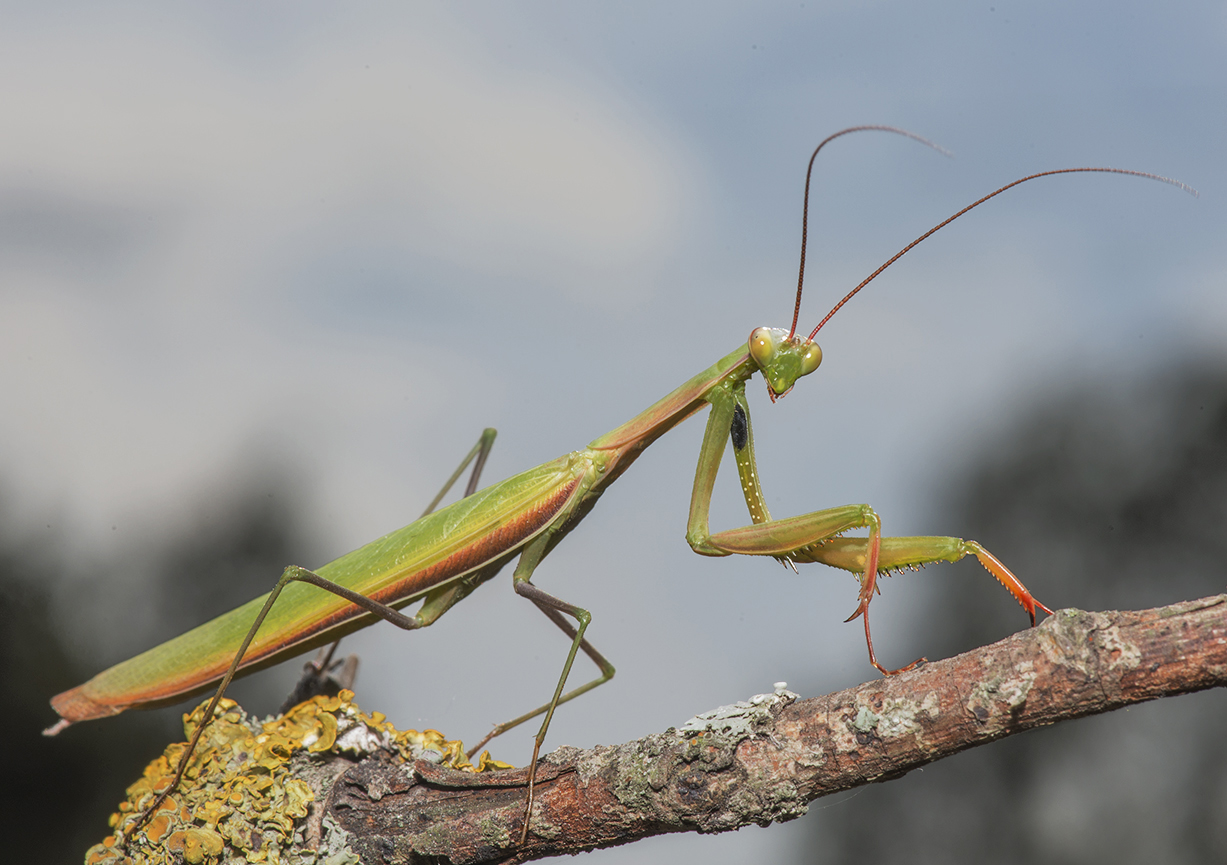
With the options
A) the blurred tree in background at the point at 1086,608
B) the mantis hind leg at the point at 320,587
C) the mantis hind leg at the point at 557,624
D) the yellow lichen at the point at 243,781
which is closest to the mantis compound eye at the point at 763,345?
the mantis hind leg at the point at 557,624

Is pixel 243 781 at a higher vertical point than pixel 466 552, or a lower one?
lower

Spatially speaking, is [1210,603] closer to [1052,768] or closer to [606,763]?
[606,763]

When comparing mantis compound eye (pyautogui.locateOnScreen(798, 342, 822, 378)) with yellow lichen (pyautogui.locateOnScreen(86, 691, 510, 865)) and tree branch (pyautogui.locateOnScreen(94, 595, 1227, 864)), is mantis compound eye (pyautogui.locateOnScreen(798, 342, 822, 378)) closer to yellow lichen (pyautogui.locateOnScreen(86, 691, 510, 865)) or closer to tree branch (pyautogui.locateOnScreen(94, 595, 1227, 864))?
tree branch (pyautogui.locateOnScreen(94, 595, 1227, 864))

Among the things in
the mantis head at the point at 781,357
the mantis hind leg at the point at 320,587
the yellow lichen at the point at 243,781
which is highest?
the mantis head at the point at 781,357

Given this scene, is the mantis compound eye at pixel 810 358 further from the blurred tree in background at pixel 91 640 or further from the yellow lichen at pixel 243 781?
the blurred tree in background at pixel 91 640

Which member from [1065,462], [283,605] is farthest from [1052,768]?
[283,605]

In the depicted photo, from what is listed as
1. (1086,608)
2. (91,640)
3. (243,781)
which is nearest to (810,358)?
(243,781)

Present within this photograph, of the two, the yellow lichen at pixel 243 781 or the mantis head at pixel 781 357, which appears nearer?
the yellow lichen at pixel 243 781

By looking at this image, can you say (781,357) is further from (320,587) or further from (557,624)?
(320,587)
